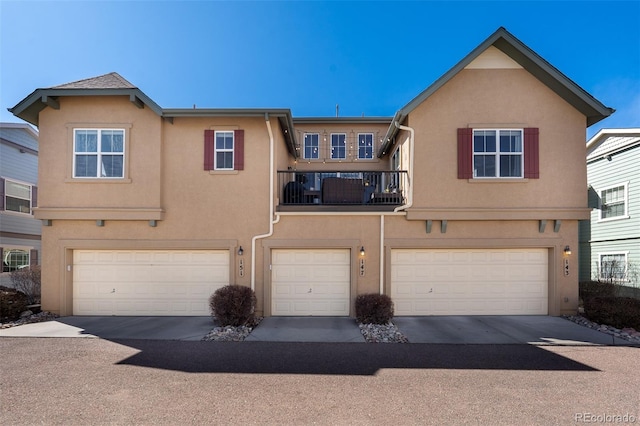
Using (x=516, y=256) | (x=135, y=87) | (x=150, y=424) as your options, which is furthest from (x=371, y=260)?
(x=135, y=87)

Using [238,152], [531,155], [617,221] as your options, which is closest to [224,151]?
[238,152]

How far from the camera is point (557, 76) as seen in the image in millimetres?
9867

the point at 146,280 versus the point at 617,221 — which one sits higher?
the point at 617,221

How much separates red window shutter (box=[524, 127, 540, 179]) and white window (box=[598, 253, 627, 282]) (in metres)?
6.17

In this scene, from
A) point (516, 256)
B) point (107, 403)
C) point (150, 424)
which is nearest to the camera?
point (150, 424)

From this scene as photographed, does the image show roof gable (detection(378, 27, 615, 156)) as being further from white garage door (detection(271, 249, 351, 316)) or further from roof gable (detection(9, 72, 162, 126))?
roof gable (detection(9, 72, 162, 126))

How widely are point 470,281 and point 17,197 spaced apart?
18.6 m

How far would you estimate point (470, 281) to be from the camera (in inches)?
411

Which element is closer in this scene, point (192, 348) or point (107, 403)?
point (107, 403)

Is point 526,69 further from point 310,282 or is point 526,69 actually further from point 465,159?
point 310,282

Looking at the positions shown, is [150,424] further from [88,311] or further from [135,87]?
[135,87]

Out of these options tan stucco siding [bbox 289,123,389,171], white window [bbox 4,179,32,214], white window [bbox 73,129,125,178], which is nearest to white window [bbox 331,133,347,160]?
tan stucco siding [bbox 289,123,389,171]

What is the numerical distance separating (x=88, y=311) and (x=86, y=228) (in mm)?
2490

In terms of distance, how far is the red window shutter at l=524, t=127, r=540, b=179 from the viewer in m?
10.1
